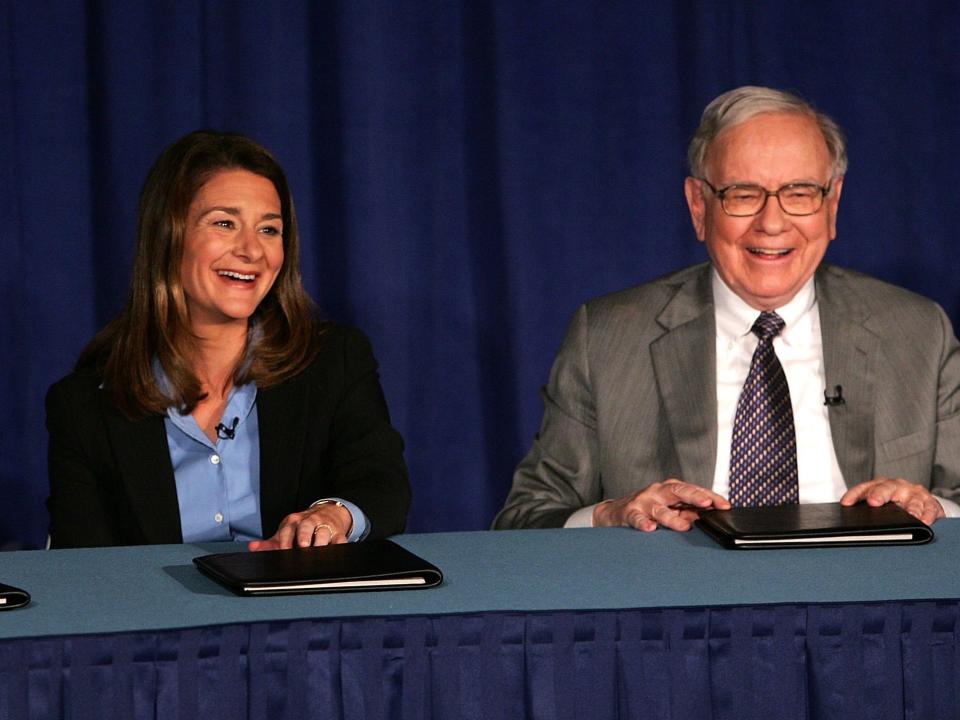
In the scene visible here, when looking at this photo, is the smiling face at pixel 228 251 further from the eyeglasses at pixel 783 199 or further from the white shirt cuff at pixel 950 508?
the white shirt cuff at pixel 950 508

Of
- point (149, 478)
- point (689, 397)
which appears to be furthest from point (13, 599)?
point (689, 397)

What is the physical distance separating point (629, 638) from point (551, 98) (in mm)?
2319

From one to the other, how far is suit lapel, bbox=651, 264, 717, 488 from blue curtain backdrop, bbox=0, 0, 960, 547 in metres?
1.16

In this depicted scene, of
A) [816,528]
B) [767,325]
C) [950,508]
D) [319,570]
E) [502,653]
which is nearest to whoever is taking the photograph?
[502,653]

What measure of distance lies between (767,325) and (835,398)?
0.18 m

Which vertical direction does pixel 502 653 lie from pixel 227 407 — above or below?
below

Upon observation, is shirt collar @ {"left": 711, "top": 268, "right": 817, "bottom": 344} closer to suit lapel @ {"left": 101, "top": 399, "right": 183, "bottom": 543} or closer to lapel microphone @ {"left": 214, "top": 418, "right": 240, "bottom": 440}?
lapel microphone @ {"left": 214, "top": 418, "right": 240, "bottom": 440}

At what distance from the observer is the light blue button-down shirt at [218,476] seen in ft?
7.76

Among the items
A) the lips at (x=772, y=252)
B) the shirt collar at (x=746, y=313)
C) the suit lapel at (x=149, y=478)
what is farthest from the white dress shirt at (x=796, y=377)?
the suit lapel at (x=149, y=478)

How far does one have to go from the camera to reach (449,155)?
3.58m

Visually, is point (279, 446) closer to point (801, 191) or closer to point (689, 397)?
point (689, 397)

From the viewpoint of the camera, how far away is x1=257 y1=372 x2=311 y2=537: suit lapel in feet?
7.89

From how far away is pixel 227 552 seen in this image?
1.85 m

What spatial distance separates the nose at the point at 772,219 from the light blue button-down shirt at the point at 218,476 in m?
0.97
